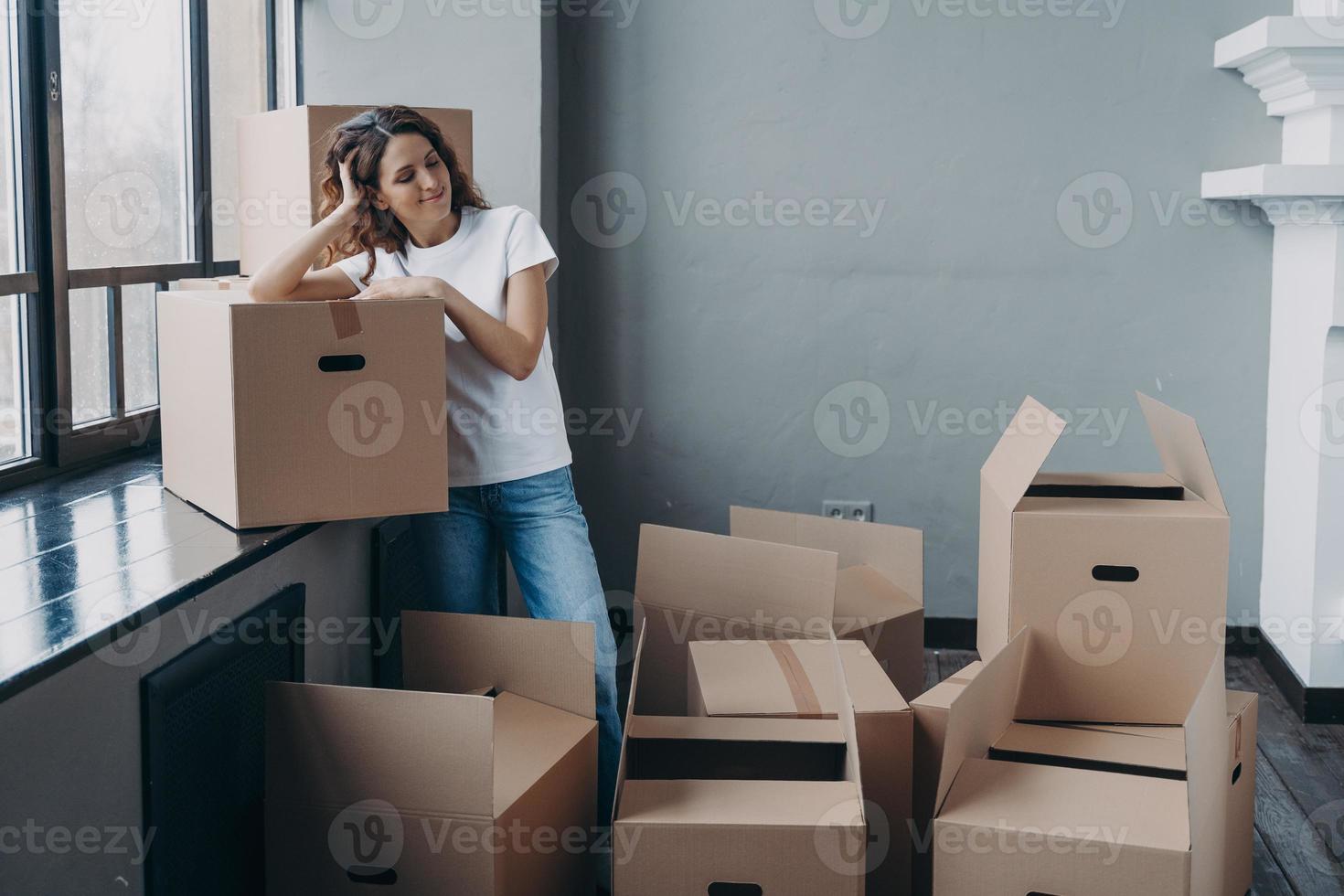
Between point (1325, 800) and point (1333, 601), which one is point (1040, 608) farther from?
point (1333, 601)

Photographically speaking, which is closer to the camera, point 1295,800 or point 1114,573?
point 1114,573

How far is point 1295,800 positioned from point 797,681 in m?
1.14

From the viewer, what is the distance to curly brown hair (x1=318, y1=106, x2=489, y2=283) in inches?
81.4

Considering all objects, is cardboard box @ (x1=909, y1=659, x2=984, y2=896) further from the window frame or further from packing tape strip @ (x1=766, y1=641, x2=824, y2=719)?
the window frame

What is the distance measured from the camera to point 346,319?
1.81 meters

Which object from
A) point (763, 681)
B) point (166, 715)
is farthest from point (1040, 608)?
point (166, 715)

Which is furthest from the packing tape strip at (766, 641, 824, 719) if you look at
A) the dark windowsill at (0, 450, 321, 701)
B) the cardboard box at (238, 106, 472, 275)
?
the cardboard box at (238, 106, 472, 275)

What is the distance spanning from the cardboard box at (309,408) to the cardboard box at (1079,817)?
92cm

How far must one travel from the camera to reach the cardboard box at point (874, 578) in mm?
2492

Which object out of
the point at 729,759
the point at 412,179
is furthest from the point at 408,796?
the point at 412,179

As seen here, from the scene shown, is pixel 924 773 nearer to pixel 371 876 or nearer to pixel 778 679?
pixel 778 679

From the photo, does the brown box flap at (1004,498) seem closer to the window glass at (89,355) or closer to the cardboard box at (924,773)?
the cardboard box at (924,773)

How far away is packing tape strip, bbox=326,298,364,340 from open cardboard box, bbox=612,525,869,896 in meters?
0.68

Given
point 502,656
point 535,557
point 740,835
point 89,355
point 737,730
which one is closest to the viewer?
point 740,835
